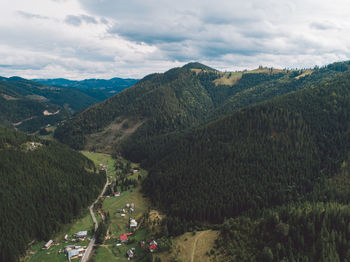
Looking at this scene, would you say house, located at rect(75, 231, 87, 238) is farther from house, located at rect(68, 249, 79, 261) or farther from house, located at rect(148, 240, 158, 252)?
house, located at rect(148, 240, 158, 252)

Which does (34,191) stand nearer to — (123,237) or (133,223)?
(133,223)

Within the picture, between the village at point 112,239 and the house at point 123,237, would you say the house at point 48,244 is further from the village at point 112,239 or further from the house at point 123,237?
the house at point 123,237

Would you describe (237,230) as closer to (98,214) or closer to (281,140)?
(98,214)

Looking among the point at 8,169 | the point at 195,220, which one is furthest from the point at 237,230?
the point at 8,169

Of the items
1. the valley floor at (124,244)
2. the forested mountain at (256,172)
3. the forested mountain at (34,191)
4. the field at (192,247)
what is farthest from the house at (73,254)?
the forested mountain at (256,172)

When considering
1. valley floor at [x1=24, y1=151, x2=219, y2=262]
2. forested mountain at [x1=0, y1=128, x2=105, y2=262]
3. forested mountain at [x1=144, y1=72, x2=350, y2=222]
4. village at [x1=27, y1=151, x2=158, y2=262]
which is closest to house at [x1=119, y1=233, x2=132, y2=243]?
village at [x1=27, y1=151, x2=158, y2=262]
